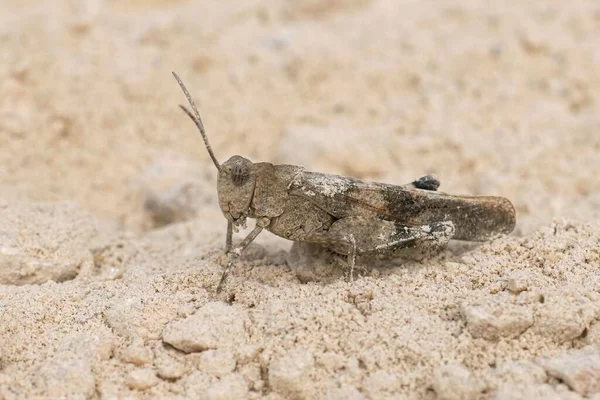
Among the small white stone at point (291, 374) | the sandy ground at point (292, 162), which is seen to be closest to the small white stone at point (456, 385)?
the sandy ground at point (292, 162)

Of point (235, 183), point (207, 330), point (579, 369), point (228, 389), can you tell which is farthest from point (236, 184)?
point (579, 369)

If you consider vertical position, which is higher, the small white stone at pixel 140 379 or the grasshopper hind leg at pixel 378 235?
the grasshopper hind leg at pixel 378 235

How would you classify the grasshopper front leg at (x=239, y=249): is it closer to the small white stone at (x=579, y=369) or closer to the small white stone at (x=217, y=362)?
the small white stone at (x=217, y=362)

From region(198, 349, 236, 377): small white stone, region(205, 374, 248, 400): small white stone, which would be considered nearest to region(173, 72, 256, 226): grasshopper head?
region(198, 349, 236, 377): small white stone

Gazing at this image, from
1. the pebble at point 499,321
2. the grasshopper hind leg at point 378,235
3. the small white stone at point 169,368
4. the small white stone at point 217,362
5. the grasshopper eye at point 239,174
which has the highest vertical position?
the grasshopper eye at point 239,174

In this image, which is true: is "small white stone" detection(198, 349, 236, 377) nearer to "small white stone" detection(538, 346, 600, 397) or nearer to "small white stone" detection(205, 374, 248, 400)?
"small white stone" detection(205, 374, 248, 400)

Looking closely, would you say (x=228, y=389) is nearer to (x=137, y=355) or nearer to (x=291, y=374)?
(x=291, y=374)

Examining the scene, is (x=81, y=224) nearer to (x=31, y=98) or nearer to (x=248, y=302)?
(x=248, y=302)
